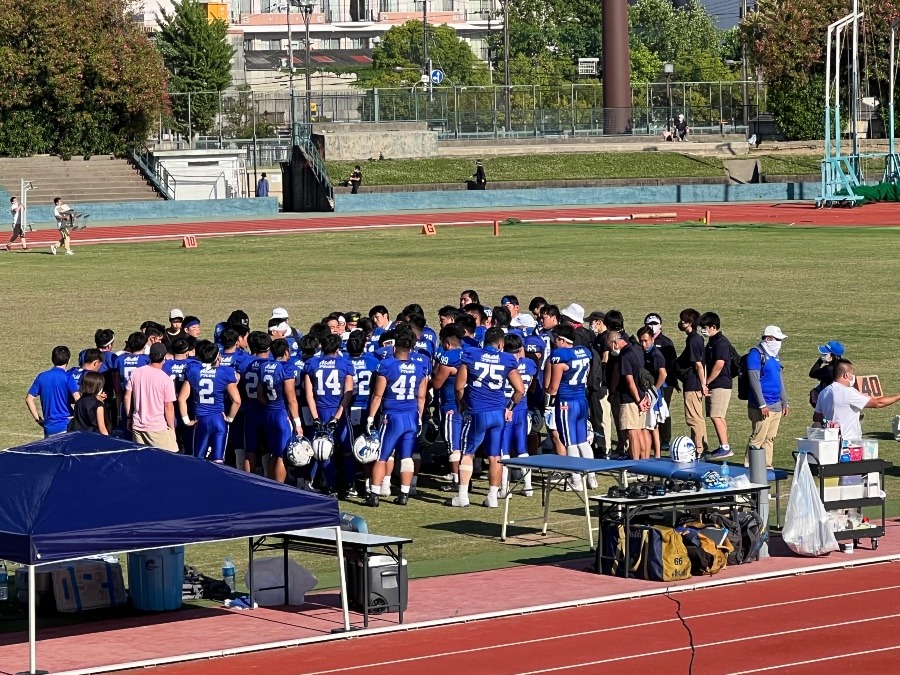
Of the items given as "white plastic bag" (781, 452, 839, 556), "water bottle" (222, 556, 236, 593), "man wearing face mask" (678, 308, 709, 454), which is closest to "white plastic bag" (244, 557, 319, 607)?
"water bottle" (222, 556, 236, 593)

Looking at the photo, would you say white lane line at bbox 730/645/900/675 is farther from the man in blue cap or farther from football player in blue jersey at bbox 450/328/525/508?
football player in blue jersey at bbox 450/328/525/508

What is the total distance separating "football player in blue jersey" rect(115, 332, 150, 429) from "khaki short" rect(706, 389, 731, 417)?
6.33 m

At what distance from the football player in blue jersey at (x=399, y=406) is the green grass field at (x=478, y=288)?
0.38 m

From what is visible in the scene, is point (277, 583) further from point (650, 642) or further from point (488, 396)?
point (488, 396)

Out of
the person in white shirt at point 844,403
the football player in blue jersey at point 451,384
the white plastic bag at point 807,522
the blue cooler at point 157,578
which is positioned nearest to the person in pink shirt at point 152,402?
the football player in blue jersey at point 451,384

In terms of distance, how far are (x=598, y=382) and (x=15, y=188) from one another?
5190 centimetres

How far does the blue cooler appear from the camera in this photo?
13.0 meters

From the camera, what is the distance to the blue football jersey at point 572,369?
17.5 m

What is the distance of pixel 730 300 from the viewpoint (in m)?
34.2

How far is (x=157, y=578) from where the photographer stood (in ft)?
42.6

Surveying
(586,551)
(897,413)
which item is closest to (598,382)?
(586,551)

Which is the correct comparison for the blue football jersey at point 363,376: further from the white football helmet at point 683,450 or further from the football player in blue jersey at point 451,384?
the white football helmet at point 683,450

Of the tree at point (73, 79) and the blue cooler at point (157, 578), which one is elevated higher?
the tree at point (73, 79)

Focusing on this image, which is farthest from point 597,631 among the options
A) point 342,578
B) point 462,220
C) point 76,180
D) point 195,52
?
Result: point 195,52
